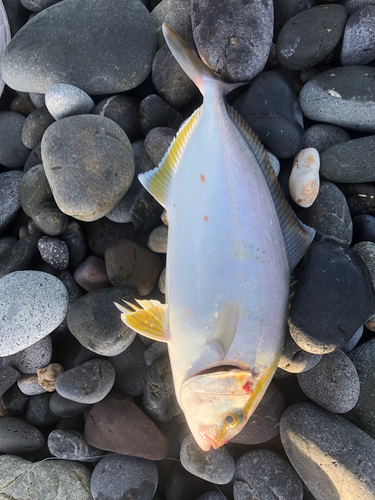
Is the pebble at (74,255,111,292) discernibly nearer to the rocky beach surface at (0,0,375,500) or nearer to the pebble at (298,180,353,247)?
the rocky beach surface at (0,0,375,500)

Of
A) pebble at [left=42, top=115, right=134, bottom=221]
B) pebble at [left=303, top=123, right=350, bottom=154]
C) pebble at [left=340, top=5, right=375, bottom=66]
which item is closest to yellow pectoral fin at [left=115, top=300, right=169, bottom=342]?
pebble at [left=42, top=115, right=134, bottom=221]

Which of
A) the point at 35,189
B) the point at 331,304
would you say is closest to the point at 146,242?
the point at 35,189

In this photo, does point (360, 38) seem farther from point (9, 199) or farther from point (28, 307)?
point (28, 307)

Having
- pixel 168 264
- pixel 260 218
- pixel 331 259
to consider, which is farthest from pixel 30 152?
pixel 331 259

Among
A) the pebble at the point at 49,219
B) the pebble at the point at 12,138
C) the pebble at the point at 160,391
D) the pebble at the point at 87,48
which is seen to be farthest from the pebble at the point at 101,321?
the pebble at the point at 87,48

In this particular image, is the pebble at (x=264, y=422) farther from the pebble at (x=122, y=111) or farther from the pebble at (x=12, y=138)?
the pebble at (x=12, y=138)
